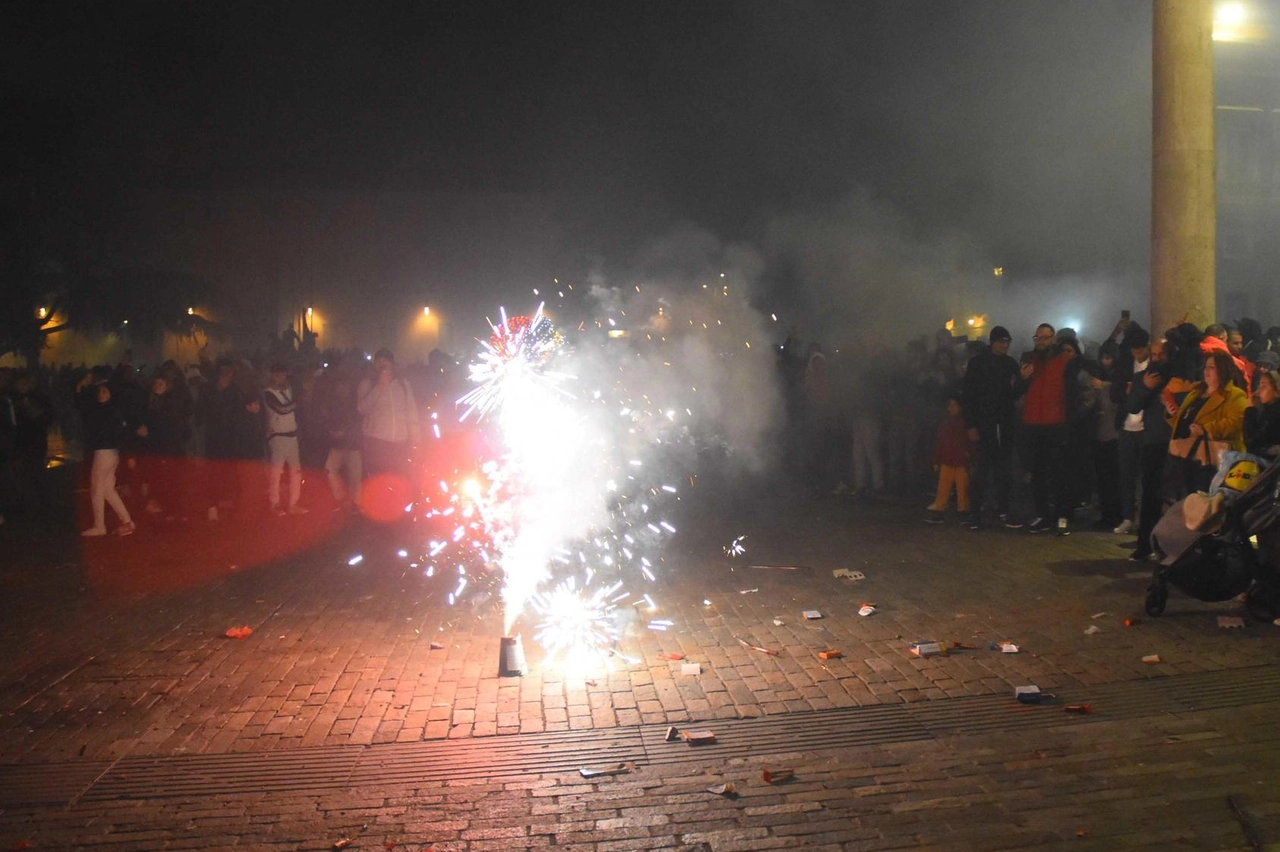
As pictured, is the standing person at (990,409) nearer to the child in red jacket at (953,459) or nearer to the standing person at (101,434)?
the child in red jacket at (953,459)

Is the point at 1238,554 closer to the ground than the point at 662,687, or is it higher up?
higher up

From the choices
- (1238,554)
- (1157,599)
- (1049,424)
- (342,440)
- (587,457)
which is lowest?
(1157,599)

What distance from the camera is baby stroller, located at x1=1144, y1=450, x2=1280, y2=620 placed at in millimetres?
6617

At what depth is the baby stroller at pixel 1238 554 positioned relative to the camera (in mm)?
6617

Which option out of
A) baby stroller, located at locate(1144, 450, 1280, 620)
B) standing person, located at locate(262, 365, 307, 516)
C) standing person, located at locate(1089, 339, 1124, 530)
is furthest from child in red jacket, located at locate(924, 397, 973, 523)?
standing person, located at locate(262, 365, 307, 516)

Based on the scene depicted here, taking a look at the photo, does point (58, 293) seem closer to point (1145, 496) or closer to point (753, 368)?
point (753, 368)

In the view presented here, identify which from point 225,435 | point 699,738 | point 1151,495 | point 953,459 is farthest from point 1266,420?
point 225,435

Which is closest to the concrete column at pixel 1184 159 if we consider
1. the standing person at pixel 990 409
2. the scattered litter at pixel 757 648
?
the standing person at pixel 990 409

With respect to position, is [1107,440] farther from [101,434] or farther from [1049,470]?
[101,434]

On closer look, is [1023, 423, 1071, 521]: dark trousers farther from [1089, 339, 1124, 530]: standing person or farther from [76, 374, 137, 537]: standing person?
[76, 374, 137, 537]: standing person

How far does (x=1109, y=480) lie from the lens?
34.0 ft

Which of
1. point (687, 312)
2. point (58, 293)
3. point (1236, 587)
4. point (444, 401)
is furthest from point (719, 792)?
point (58, 293)

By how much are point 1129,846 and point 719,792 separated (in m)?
1.66

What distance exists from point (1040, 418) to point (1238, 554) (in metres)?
3.78
